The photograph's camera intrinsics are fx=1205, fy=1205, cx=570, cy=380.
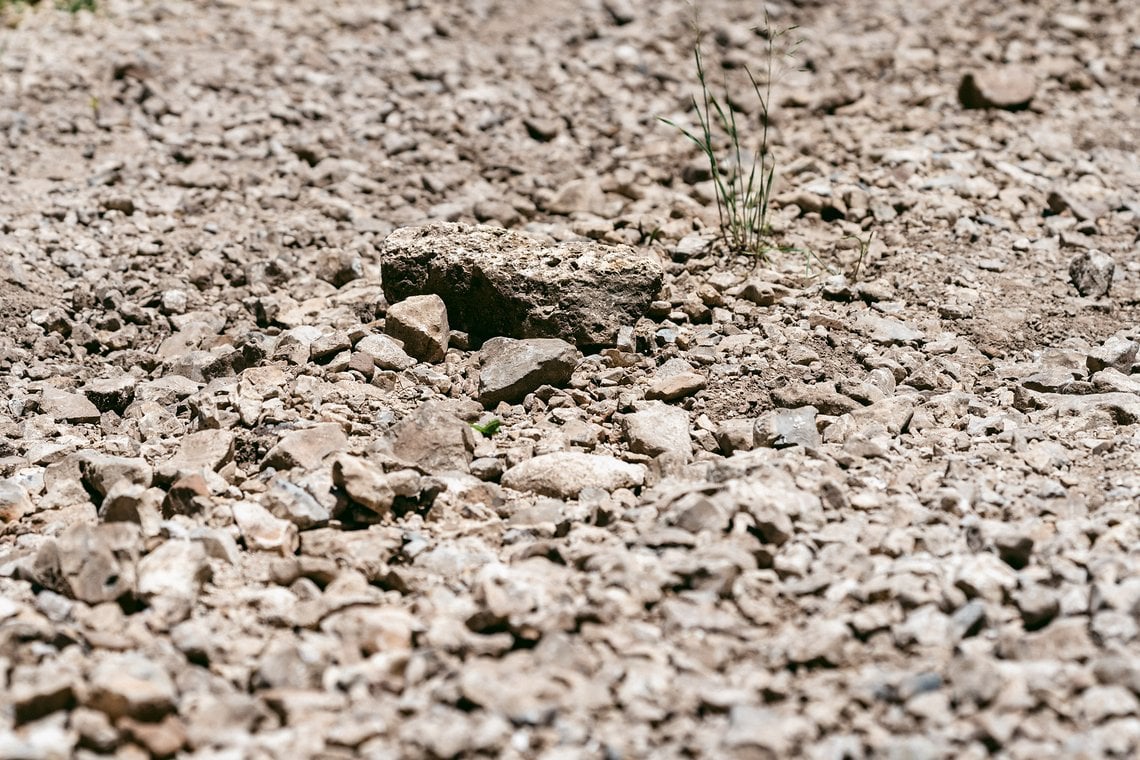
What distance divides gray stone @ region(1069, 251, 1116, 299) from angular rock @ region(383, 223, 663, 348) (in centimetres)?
151

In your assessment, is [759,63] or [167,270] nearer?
[167,270]

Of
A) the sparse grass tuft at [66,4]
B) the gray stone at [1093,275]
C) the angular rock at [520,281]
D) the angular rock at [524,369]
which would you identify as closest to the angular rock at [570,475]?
the angular rock at [524,369]

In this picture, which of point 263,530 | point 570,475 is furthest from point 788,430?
point 263,530

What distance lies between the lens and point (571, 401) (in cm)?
345

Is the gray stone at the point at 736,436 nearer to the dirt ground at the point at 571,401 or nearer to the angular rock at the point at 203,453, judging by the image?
the dirt ground at the point at 571,401

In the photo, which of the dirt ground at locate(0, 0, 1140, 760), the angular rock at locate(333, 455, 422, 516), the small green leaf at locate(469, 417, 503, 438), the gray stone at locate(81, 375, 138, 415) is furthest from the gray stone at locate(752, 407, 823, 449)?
the gray stone at locate(81, 375, 138, 415)

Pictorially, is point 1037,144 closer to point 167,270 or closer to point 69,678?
point 167,270

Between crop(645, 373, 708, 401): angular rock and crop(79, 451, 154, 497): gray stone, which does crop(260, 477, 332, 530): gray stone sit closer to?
crop(79, 451, 154, 497): gray stone

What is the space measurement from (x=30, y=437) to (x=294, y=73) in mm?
2797

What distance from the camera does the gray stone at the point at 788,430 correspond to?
10.3ft

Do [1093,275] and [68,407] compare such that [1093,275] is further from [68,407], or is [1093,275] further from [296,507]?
[68,407]

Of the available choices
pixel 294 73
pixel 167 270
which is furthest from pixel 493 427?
pixel 294 73

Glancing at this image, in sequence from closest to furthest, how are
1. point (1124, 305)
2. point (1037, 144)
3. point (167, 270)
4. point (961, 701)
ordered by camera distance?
point (961, 701) → point (1124, 305) → point (167, 270) → point (1037, 144)

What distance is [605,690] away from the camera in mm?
2248
